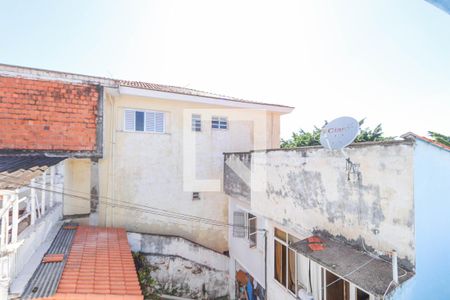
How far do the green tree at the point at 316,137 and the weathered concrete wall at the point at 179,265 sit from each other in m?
11.3

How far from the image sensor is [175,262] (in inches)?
374

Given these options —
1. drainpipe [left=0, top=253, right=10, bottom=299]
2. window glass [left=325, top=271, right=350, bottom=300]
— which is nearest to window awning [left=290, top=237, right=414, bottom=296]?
window glass [left=325, top=271, right=350, bottom=300]

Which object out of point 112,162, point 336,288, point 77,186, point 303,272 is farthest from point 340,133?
point 77,186

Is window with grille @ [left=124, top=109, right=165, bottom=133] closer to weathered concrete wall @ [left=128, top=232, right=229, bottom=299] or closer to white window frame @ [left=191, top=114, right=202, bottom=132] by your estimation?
white window frame @ [left=191, top=114, right=202, bottom=132]

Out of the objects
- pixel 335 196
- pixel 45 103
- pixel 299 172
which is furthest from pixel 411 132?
pixel 45 103

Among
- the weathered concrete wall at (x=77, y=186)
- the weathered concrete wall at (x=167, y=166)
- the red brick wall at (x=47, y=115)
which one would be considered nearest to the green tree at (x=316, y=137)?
the weathered concrete wall at (x=167, y=166)

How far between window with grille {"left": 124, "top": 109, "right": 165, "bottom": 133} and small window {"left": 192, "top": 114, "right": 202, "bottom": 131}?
140 cm

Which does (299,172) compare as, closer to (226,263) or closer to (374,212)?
(374,212)

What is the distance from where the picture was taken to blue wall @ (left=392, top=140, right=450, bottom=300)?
4082mm

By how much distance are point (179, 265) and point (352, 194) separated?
24.0 ft

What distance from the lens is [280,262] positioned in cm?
789

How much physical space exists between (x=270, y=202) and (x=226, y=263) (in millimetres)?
4949

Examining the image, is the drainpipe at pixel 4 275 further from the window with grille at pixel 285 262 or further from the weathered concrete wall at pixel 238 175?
the weathered concrete wall at pixel 238 175

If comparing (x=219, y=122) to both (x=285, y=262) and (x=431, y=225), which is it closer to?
(x=285, y=262)
